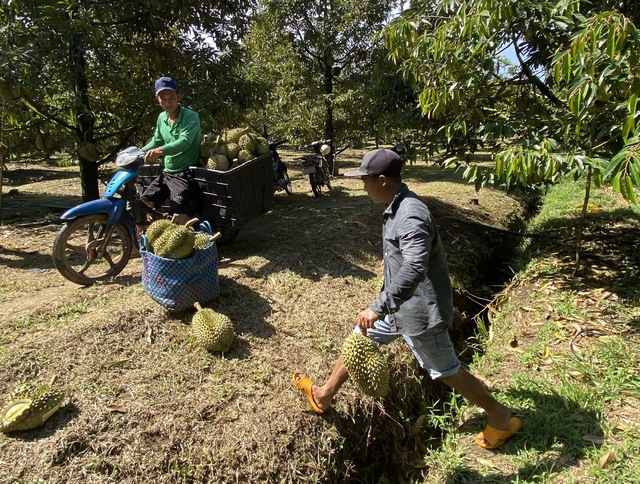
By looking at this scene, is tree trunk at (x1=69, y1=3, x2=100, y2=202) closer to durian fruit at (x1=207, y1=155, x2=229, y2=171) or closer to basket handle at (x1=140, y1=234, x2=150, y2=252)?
durian fruit at (x1=207, y1=155, x2=229, y2=171)

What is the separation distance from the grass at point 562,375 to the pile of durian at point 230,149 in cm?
292

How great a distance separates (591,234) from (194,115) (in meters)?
5.10

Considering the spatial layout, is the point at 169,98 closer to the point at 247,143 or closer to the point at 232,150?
the point at 232,150

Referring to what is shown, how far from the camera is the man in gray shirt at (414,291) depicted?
7.27 ft

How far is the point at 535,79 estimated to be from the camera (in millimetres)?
4633

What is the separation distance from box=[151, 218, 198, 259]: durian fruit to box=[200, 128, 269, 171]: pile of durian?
1.14 metres

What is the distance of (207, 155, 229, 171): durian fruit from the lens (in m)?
4.25

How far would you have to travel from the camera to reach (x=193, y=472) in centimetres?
239

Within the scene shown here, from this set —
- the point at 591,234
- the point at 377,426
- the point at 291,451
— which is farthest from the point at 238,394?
the point at 591,234

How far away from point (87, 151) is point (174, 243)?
144 inches

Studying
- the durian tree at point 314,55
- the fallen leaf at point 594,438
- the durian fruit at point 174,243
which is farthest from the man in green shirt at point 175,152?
the durian tree at point 314,55

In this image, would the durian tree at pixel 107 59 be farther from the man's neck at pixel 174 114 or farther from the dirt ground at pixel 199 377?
the dirt ground at pixel 199 377

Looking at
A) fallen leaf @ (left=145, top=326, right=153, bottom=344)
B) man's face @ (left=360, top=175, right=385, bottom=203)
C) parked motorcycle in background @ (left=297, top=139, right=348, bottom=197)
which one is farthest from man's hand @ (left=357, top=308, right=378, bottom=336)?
parked motorcycle in background @ (left=297, top=139, right=348, bottom=197)

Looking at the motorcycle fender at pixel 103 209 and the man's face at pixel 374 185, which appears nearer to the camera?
the man's face at pixel 374 185
